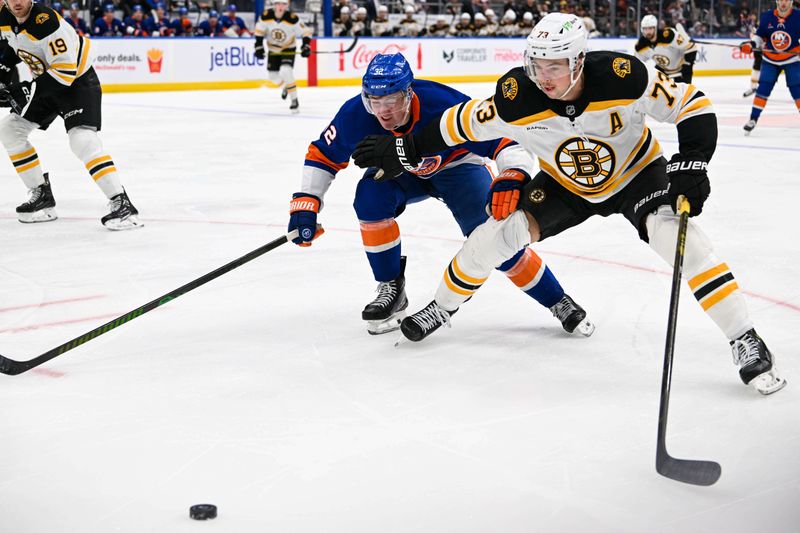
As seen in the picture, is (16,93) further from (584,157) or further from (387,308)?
(584,157)

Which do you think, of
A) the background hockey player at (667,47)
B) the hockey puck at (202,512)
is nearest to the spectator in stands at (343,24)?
the background hockey player at (667,47)

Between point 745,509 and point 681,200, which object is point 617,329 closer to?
point 681,200

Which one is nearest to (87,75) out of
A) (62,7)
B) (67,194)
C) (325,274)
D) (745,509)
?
(67,194)

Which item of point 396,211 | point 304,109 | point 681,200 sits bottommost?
point 304,109

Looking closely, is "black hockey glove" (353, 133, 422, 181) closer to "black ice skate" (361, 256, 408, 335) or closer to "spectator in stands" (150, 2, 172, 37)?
"black ice skate" (361, 256, 408, 335)

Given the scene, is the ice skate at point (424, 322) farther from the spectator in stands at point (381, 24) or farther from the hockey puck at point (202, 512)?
the spectator in stands at point (381, 24)

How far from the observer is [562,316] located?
294cm

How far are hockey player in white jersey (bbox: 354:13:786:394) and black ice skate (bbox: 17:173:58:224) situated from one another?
8.90ft

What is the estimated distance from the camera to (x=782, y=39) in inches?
343

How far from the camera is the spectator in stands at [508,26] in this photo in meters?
17.9

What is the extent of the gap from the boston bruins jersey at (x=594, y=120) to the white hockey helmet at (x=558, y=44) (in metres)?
0.08

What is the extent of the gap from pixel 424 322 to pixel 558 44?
3.05 feet

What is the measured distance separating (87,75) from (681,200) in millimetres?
3518

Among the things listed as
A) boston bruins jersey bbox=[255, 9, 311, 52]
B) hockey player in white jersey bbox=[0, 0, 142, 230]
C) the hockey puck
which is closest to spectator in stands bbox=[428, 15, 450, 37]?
boston bruins jersey bbox=[255, 9, 311, 52]
